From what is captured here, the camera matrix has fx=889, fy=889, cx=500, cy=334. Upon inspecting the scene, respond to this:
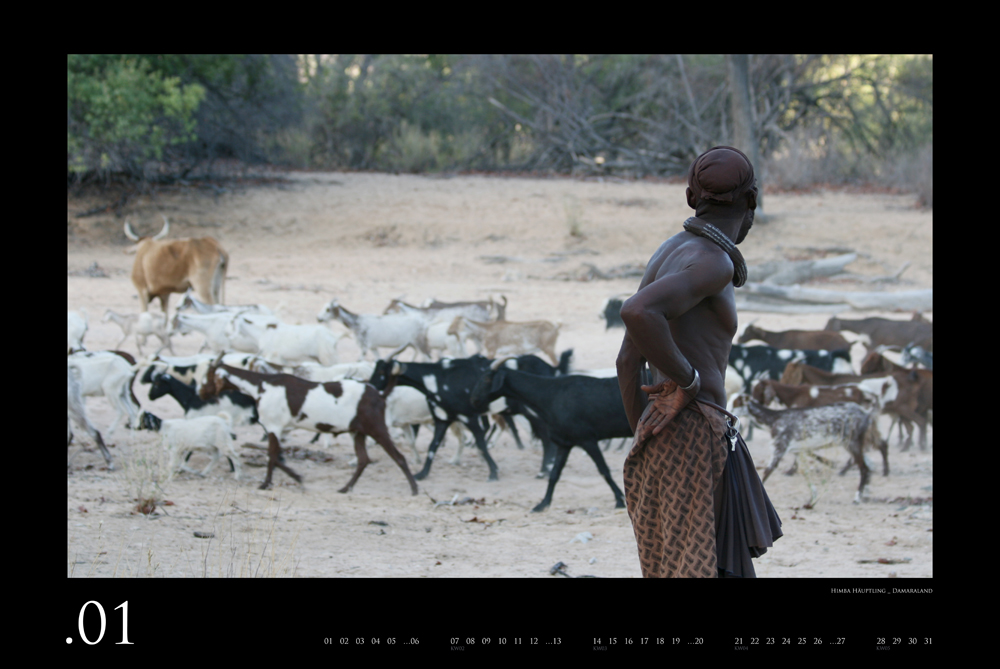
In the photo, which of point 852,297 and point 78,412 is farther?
point 852,297

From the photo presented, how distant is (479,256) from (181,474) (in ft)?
35.1

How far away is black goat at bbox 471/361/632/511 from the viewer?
730 centimetres

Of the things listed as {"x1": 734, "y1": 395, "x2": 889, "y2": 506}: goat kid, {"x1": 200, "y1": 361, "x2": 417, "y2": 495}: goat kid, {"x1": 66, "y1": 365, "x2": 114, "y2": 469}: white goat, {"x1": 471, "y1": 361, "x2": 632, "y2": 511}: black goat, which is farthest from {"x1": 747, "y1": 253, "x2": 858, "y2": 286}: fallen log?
{"x1": 66, "y1": 365, "x2": 114, "y2": 469}: white goat

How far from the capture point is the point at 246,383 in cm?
784

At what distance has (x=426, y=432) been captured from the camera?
33.9 ft

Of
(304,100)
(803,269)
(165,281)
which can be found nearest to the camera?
(165,281)

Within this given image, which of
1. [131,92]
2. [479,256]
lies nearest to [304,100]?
[131,92]

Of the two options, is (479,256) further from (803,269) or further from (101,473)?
(101,473)

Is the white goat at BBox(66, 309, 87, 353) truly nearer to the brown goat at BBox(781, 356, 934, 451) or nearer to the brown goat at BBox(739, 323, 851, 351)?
the brown goat at BBox(739, 323, 851, 351)

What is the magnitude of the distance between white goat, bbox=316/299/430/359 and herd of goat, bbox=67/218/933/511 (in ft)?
1.26

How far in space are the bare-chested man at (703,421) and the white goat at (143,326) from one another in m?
9.37

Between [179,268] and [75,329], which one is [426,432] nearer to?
[75,329]

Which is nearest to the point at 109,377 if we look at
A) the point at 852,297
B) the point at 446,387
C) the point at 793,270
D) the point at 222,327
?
the point at 222,327

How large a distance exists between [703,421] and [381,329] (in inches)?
341
